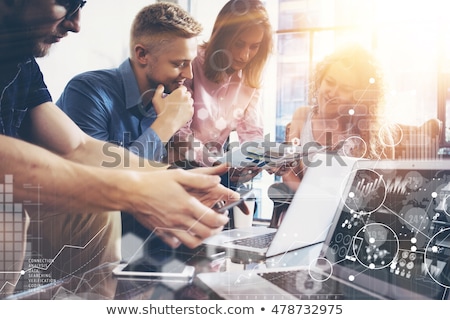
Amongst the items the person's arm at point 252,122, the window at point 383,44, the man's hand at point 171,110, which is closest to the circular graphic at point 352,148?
the window at point 383,44

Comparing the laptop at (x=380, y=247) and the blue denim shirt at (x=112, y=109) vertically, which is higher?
the blue denim shirt at (x=112, y=109)

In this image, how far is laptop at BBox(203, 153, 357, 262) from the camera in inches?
59.2

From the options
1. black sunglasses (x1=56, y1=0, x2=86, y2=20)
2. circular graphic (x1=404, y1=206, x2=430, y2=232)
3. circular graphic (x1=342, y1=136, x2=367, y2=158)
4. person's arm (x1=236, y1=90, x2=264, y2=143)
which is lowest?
circular graphic (x1=404, y1=206, x2=430, y2=232)

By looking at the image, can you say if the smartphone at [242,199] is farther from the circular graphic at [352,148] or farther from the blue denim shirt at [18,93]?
the blue denim shirt at [18,93]

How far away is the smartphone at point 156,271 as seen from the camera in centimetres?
146

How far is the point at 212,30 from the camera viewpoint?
153 cm

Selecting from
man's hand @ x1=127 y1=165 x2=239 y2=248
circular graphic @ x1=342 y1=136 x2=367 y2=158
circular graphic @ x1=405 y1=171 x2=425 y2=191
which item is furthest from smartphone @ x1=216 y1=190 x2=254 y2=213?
circular graphic @ x1=405 y1=171 x2=425 y2=191

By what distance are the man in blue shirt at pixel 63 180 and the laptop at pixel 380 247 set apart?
0.86 feet

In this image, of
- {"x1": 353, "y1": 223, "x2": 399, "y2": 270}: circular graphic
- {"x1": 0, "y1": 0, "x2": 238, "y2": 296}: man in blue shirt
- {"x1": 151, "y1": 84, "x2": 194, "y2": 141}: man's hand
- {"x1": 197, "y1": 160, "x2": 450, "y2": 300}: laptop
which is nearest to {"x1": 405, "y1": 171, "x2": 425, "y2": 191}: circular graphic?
{"x1": 197, "y1": 160, "x2": 450, "y2": 300}: laptop

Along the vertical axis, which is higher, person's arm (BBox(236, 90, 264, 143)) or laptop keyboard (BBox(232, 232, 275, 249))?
person's arm (BBox(236, 90, 264, 143))

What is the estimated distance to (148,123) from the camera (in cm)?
154

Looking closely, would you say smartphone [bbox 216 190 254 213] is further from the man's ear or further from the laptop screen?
the man's ear

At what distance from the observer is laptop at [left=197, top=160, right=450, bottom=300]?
1.47 metres

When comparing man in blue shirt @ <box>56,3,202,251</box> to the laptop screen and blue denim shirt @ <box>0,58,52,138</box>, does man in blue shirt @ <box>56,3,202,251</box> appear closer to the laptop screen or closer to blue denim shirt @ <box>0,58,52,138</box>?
blue denim shirt @ <box>0,58,52,138</box>
